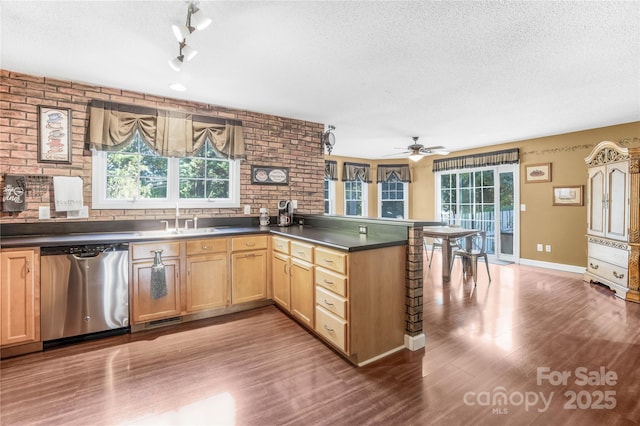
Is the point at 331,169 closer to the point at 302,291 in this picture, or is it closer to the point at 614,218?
the point at 302,291

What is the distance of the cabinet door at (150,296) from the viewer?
2.86 m

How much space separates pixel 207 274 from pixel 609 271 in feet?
17.2

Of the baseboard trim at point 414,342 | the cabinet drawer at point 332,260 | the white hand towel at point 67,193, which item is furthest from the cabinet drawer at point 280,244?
the white hand towel at point 67,193

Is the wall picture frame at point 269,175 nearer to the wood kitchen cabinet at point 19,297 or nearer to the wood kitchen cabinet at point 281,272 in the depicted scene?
the wood kitchen cabinet at point 281,272

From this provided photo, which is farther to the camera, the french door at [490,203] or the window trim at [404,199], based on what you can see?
the window trim at [404,199]

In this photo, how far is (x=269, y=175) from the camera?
13.7 feet

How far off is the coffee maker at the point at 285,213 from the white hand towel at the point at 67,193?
7.12 feet

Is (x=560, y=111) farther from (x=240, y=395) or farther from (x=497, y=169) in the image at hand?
(x=240, y=395)

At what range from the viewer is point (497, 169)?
6238 mm

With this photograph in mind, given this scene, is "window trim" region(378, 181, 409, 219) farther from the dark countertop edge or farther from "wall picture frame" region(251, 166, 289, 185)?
the dark countertop edge

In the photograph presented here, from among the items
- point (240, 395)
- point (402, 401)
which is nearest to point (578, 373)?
point (402, 401)

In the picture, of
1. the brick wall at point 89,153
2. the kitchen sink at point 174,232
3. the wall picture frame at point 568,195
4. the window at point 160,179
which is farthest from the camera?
the wall picture frame at point 568,195

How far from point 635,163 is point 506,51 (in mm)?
2780

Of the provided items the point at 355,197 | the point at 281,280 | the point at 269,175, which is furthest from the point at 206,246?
the point at 355,197
